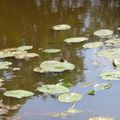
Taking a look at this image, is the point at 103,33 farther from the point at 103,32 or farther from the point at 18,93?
the point at 18,93

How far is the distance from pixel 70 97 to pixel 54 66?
0.75 meters

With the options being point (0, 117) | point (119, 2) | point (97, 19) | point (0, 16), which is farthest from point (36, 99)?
point (119, 2)

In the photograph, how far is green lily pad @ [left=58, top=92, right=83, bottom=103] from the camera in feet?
11.5

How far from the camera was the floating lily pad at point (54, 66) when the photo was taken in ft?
13.6

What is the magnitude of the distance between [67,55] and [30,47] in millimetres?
564

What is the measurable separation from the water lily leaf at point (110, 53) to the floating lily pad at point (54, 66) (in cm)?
48

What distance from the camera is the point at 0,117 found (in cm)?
329

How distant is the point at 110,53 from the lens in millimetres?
4547

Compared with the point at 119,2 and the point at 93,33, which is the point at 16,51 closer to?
the point at 93,33

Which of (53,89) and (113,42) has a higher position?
(113,42)

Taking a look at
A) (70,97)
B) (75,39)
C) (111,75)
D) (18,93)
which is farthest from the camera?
(75,39)

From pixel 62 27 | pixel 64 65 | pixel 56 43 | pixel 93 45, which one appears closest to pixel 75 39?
pixel 56 43

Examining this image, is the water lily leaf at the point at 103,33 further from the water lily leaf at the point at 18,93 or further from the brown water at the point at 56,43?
the water lily leaf at the point at 18,93

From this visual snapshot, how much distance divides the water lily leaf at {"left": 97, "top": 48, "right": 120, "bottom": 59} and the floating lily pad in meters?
0.48
